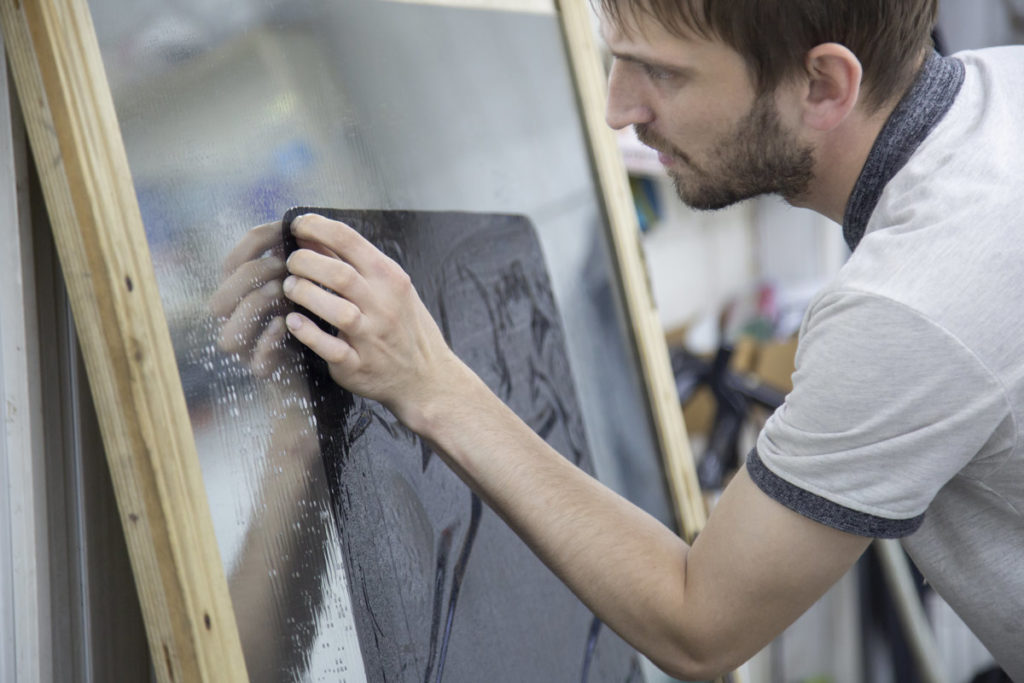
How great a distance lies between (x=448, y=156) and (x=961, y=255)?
604 mm

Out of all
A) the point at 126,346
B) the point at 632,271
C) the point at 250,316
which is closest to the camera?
the point at 126,346

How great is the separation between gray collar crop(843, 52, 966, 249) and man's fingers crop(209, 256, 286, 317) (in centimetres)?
60

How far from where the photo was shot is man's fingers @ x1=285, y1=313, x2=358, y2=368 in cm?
86

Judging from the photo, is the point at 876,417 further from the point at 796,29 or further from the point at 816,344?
the point at 796,29

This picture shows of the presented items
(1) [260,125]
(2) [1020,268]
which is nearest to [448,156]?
(1) [260,125]

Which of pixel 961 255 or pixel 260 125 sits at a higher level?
pixel 260 125

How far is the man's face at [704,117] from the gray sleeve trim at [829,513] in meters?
0.34

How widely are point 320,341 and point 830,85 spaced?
0.57 m

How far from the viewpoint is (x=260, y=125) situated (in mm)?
915

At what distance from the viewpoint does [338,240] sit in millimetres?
902

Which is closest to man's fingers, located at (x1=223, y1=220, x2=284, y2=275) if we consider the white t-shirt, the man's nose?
the man's nose

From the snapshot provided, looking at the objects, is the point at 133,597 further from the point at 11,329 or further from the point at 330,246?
the point at 330,246

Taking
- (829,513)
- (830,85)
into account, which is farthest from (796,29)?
(829,513)

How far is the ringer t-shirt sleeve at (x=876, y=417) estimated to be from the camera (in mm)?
780
